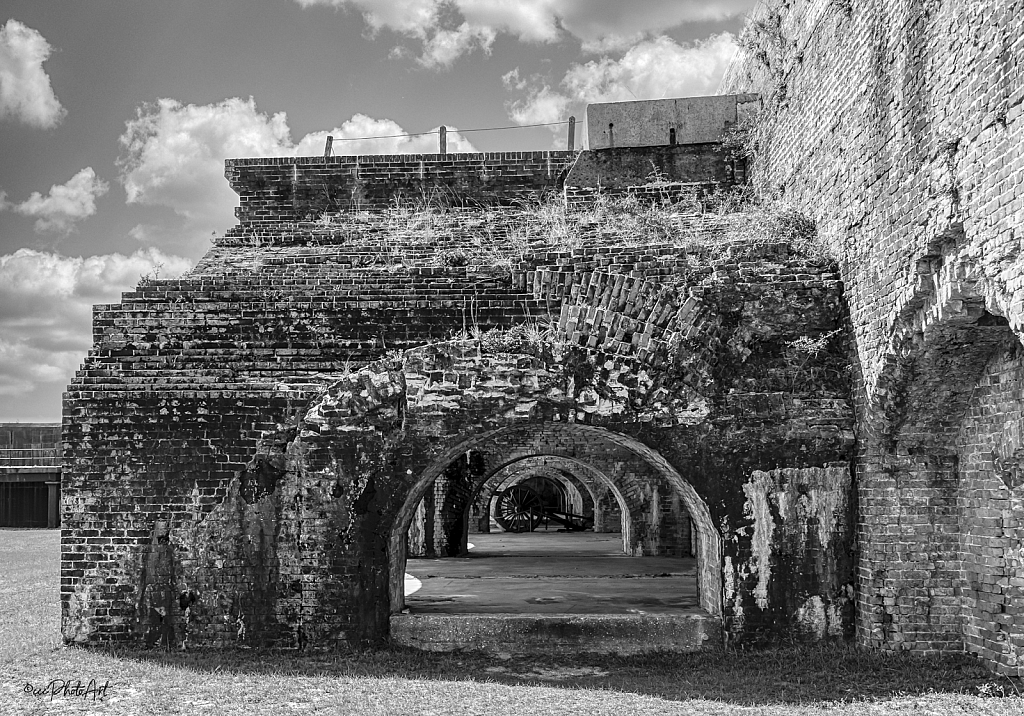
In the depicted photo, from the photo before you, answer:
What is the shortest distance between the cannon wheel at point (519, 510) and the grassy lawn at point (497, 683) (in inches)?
642

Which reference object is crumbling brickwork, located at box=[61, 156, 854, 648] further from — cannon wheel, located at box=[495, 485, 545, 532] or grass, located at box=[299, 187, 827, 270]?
cannon wheel, located at box=[495, 485, 545, 532]

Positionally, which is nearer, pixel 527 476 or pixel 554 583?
pixel 554 583

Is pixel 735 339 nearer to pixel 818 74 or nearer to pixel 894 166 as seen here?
pixel 894 166

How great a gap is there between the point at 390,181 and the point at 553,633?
6109 millimetres

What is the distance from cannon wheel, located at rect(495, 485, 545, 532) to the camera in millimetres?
24656

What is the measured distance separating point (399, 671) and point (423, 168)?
6.51 m

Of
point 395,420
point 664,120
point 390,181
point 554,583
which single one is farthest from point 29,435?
point 395,420

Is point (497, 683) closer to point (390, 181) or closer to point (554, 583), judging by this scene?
point (554, 583)

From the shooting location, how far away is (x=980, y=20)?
589 cm

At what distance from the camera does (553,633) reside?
28.0ft

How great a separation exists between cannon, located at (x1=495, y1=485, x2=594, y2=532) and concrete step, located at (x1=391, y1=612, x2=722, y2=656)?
52.6ft

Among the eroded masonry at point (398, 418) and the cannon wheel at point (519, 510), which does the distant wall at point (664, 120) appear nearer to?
the eroded masonry at point (398, 418)

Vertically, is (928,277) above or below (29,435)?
above

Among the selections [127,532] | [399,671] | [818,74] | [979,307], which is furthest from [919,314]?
[127,532]
